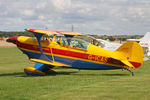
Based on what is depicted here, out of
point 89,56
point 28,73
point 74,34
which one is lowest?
point 28,73

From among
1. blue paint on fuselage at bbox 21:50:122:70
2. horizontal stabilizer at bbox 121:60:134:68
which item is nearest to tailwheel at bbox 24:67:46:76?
blue paint on fuselage at bbox 21:50:122:70

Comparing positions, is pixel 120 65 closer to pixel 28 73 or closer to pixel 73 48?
pixel 73 48

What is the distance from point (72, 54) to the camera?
13883 mm

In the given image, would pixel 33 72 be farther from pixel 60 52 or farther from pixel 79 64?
pixel 79 64

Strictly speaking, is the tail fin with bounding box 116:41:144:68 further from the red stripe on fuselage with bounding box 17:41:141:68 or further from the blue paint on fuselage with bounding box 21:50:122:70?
the blue paint on fuselage with bounding box 21:50:122:70

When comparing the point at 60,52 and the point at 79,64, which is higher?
the point at 60,52

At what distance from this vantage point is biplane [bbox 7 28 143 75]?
13.3 m

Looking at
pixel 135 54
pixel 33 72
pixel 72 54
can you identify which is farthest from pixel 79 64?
pixel 135 54

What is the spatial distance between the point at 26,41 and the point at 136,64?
5946 mm

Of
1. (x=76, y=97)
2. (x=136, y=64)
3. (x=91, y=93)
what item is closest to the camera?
(x=76, y=97)

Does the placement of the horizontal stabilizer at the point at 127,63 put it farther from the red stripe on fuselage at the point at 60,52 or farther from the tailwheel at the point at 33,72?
the tailwheel at the point at 33,72

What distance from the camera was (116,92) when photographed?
8.05 meters

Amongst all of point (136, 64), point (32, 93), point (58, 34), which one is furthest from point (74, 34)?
point (32, 93)

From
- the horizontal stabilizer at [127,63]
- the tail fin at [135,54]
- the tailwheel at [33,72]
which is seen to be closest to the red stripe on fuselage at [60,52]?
the tailwheel at [33,72]
